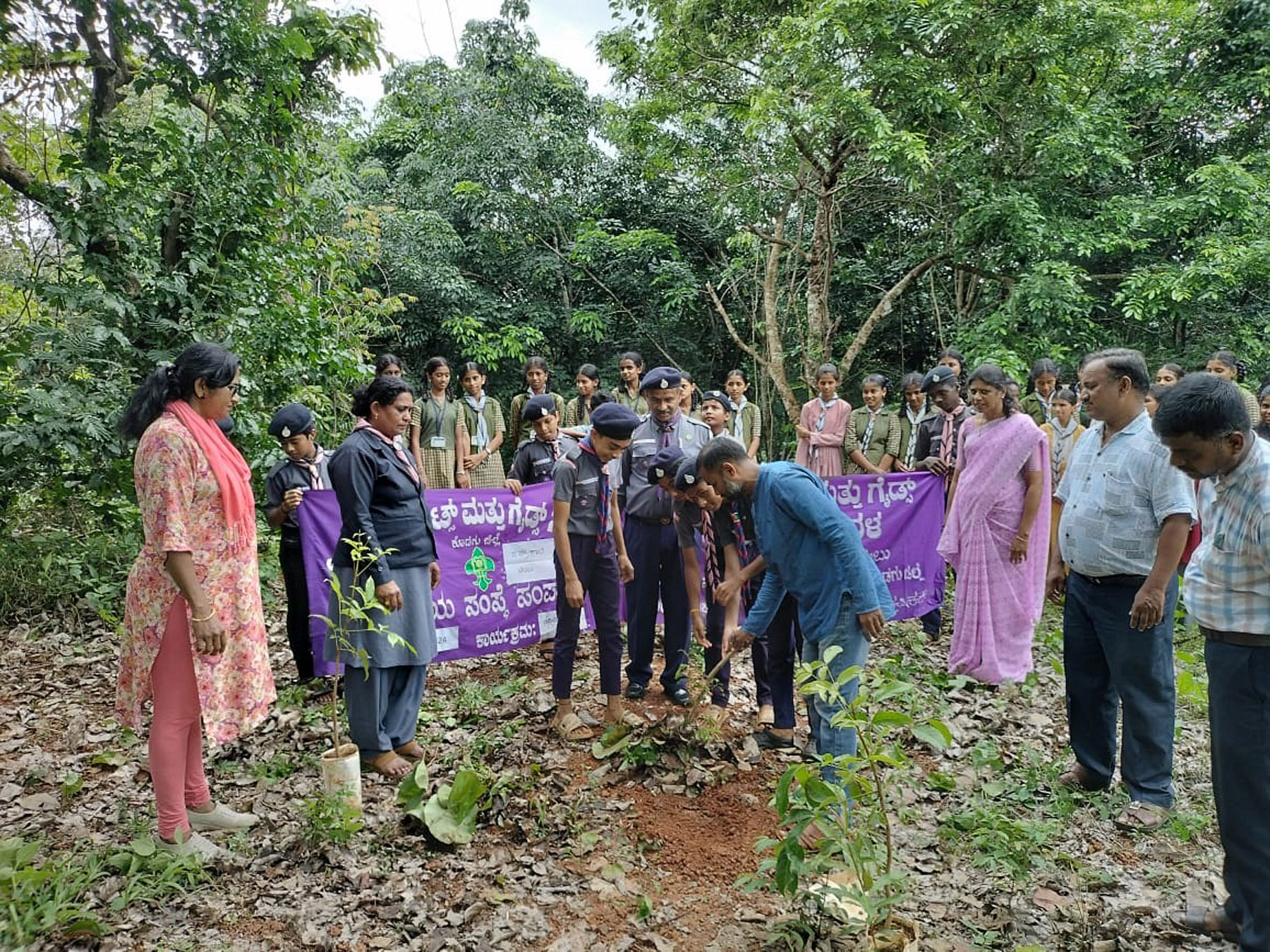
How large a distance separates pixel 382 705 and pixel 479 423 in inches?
159

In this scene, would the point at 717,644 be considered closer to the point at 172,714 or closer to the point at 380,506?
the point at 380,506

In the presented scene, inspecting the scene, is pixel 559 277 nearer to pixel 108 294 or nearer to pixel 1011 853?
pixel 108 294

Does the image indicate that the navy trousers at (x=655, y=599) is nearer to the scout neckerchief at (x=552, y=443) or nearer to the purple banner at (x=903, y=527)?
the scout neckerchief at (x=552, y=443)

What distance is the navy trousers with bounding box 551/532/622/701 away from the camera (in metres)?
4.57

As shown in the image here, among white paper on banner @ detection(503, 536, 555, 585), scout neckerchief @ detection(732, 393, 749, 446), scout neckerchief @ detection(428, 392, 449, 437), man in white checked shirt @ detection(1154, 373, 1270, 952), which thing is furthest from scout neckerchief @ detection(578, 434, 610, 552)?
scout neckerchief @ detection(428, 392, 449, 437)

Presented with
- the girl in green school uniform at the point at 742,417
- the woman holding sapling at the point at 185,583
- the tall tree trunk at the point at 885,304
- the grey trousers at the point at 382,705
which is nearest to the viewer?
the woman holding sapling at the point at 185,583

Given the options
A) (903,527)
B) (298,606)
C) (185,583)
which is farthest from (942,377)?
(185,583)

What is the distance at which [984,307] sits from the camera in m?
12.0

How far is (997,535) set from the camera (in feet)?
17.0

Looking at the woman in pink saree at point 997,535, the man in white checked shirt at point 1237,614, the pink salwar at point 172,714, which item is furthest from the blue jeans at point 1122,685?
the pink salwar at point 172,714

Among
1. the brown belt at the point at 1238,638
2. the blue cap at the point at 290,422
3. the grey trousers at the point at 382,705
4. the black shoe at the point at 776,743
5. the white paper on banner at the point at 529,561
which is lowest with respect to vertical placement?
the black shoe at the point at 776,743

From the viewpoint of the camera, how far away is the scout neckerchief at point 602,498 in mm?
4582

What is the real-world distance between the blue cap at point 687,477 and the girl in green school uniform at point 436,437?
387 centimetres

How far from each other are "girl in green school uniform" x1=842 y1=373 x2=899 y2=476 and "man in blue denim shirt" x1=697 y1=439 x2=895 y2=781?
4.24 metres
